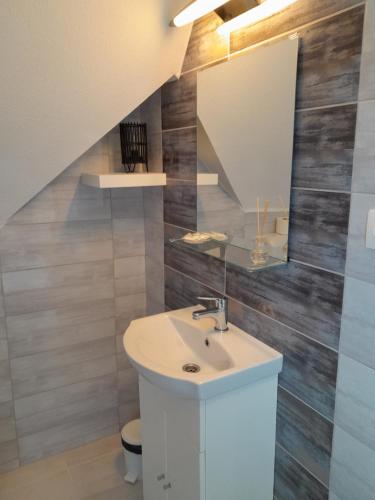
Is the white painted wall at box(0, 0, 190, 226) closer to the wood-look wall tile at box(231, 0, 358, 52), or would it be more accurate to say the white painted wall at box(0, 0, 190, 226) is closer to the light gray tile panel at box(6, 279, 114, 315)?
the wood-look wall tile at box(231, 0, 358, 52)

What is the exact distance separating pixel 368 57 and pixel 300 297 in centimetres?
71

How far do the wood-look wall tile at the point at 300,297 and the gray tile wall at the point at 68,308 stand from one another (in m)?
0.96

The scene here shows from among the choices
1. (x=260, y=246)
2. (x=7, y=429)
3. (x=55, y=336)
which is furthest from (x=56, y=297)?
(x=260, y=246)

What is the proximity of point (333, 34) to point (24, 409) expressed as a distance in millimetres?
2233

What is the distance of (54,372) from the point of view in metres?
2.23

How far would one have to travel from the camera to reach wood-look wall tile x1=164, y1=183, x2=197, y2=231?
6.06ft

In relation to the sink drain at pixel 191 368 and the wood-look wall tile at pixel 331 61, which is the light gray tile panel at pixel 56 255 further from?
the wood-look wall tile at pixel 331 61

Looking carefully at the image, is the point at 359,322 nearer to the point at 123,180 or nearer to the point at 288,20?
the point at 288,20

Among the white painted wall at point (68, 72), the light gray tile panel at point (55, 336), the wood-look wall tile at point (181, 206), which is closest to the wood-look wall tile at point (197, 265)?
the wood-look wall tile at point (181, 206)

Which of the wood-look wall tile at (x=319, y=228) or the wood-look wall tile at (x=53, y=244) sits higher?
the wood-look wall tile at (x=319, y=228)

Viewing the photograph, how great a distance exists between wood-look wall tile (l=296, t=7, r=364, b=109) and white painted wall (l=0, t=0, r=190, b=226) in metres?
0.58

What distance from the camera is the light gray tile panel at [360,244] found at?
3.44 ft

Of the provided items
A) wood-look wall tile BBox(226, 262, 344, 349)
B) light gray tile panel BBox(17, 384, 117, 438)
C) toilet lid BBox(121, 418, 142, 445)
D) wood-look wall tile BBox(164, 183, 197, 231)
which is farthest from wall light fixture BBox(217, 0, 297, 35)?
light gray tile panel BBox(17, 384, 117, 438)

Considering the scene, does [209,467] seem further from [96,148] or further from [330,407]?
[96,148]
